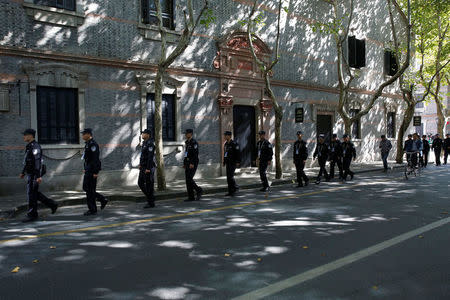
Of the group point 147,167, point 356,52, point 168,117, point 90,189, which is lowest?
point 90,189

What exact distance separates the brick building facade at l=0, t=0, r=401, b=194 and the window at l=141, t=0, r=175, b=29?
36mm

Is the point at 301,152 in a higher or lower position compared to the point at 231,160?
higher

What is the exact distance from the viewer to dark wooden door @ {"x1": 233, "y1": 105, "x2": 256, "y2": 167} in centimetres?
1709

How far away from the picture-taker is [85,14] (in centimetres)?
1241

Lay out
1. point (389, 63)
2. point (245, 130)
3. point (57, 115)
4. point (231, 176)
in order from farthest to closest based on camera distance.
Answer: point (389, 63)
point (245, 130)
point (57, 115)
point (231, 176)

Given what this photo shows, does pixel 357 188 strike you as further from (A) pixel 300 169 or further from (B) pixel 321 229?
(B) pixel 321 229

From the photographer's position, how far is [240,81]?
16922 millimetres

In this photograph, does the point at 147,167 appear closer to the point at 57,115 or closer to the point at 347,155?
the point at 57,115

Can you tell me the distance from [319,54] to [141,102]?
1099 cm

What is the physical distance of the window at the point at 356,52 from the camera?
2288 centimetres

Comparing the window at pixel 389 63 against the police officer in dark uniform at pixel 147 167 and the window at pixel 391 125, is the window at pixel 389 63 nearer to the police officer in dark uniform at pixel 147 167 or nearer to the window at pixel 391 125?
the window at pixel 391 125

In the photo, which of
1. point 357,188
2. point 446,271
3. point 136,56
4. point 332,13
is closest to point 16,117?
point 136,56

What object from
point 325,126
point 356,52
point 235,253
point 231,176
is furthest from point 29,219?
point 356,52

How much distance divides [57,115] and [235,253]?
28.7 feet
